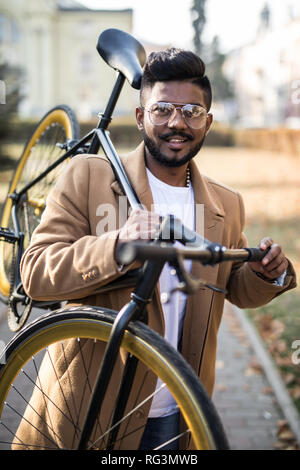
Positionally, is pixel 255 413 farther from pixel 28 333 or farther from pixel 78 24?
pixel 78 24

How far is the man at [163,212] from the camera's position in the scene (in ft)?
5.86

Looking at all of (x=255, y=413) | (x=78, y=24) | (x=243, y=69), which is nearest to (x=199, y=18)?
(x=78, y=24)

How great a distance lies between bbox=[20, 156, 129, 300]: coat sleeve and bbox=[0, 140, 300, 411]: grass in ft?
9.96

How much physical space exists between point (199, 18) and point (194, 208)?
137ft

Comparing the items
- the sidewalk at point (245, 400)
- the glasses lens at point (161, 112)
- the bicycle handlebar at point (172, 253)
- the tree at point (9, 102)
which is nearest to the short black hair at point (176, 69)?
the glasses lens at point (161, 112)

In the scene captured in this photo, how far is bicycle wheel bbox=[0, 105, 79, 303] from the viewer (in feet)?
8.99

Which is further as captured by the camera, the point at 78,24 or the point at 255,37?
the point at 255,37

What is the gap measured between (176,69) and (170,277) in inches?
30.7

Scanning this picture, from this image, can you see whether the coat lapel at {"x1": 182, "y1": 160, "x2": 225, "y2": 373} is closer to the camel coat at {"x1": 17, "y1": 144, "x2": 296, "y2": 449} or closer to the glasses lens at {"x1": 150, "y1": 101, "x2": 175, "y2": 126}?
the camel coat at {"x1": 17, "y1": 144, "x2": 296, "y2": 449}

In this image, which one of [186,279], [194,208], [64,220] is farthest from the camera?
[194,208]

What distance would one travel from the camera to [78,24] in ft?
158

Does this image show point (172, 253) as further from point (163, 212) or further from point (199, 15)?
point (199, 15)
